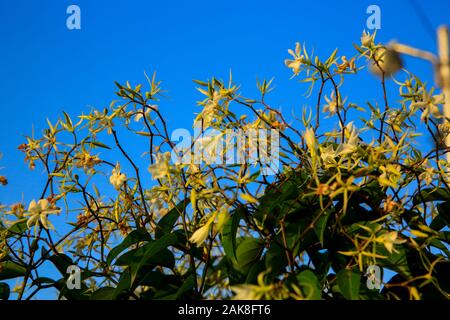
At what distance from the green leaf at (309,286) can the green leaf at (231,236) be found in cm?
20

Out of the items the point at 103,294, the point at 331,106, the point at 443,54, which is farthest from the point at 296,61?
the point at 443,54

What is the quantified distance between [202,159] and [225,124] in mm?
132

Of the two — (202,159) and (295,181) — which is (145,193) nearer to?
(202,159)

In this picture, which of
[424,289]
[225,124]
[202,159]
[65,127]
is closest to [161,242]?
[202,159]

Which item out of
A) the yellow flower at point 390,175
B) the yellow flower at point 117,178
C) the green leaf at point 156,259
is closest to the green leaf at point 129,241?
the green leaf at point 156,259

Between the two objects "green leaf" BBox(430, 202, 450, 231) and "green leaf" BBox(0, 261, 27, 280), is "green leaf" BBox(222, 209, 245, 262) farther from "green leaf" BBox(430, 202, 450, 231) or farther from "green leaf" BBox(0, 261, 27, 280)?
"green leaf" BBox(0, 261, 27, 280)

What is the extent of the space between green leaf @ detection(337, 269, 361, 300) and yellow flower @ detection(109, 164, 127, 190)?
24.2 inches

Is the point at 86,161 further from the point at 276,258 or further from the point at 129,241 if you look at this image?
the point at 276,258

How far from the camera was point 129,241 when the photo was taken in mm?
Answer: 1494

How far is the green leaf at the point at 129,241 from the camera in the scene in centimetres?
149
